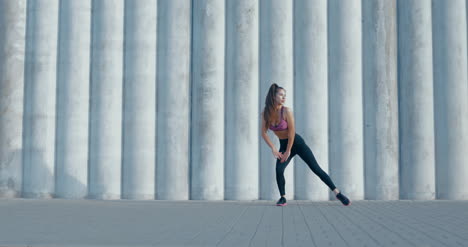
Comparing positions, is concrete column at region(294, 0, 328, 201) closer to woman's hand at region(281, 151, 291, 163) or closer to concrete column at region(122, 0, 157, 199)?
woman's hand at region(281, 151, 291, 163)

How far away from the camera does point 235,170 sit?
7.50 metres

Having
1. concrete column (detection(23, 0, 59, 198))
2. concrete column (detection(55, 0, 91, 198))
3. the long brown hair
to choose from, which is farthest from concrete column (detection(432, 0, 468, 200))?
concrete column (detection(23, 0, 59, 198))

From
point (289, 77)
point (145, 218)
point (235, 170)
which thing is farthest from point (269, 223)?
point (289, 77)

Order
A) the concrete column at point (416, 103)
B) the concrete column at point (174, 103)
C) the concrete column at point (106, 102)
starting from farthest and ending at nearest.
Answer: the concrete column at point (106, 102)
the concrete column at point (174, 103)
the concrete column at point (416, 103)

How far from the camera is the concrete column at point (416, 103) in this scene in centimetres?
744

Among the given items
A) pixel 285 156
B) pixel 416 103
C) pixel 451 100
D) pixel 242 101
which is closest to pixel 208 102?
pixel 242 101

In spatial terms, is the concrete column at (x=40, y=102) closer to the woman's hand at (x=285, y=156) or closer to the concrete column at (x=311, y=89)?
the woman's hand at (x=285, y=156)

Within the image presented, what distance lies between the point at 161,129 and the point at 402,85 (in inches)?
150

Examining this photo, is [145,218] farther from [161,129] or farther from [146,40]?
[146,40]

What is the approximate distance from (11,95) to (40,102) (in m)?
0.49

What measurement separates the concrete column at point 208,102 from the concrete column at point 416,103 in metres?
2.80

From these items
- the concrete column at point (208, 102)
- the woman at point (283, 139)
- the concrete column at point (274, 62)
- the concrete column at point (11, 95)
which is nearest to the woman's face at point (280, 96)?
the woman at point (283, 139)

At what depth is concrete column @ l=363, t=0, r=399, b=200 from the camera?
24.5ft

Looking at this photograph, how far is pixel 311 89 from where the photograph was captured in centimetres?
757
